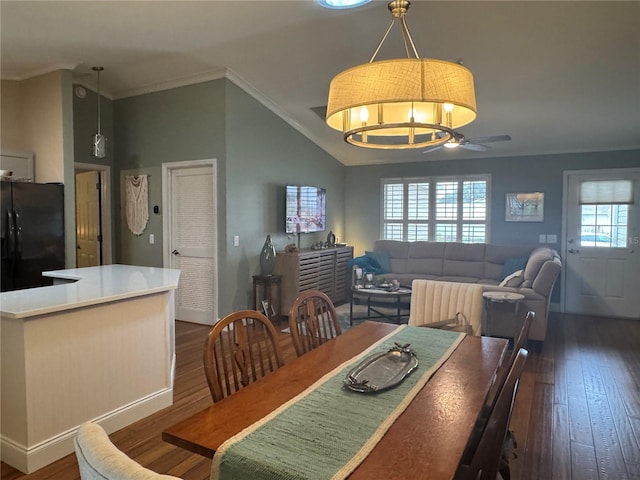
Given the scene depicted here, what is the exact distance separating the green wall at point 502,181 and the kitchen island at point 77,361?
4.97 meters

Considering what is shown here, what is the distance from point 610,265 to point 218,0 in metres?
5.89

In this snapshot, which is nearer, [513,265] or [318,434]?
[318,434]

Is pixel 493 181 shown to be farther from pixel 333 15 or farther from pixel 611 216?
pixel 333 15

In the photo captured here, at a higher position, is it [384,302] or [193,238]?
[193,238]

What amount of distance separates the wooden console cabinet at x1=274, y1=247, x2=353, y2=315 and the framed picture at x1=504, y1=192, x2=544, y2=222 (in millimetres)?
2522

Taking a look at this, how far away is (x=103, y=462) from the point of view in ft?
2.24

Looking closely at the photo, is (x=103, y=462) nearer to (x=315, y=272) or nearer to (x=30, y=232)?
(x=30, y=232)

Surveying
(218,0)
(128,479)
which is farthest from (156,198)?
(128,479)

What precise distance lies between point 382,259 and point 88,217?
4.29 meters

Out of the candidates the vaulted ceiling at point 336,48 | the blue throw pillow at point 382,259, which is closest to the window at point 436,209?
the blue throw pillow at point 382,259

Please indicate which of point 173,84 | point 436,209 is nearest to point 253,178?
point 173,84

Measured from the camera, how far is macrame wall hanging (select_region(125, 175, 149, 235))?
18.0 ft

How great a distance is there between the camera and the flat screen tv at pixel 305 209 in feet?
19.2

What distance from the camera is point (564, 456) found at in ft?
8.10
